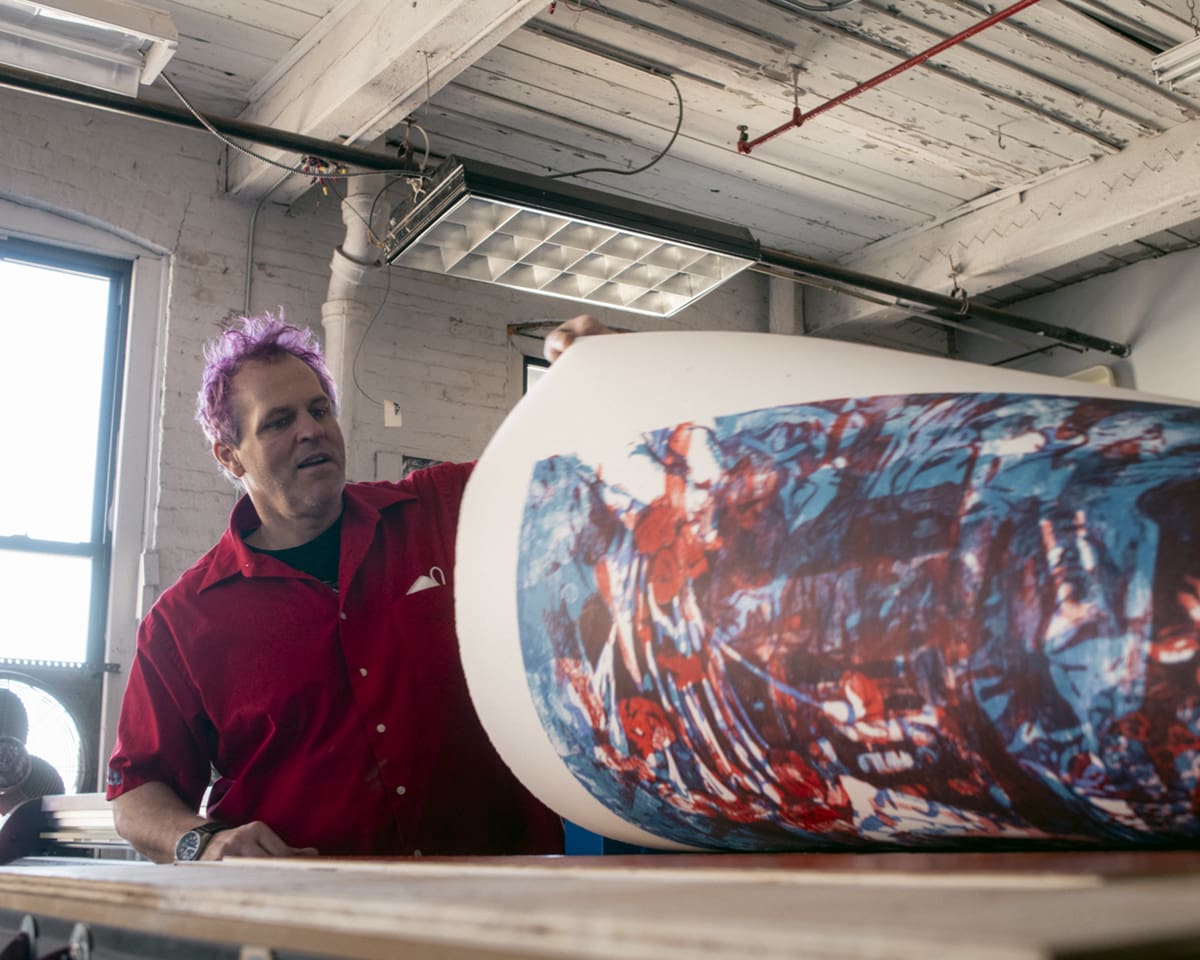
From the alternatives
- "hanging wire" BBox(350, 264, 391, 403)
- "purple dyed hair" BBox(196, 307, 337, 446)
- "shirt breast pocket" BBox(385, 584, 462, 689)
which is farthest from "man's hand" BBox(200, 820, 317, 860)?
"hanging wire" BBox(350, 264, 391, 403)

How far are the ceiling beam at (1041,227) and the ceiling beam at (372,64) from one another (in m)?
2.55

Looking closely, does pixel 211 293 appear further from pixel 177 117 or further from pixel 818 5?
pixel 818 5

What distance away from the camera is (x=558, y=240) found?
3.72 m

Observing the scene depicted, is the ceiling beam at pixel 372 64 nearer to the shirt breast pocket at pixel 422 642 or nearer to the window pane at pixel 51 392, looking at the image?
the window pane at pixel 51 392

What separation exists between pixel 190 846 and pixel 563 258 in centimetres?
Result: 288

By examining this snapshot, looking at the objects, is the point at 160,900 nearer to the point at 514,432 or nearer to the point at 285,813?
the point at 514,432

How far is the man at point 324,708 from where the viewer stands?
1.42 metres

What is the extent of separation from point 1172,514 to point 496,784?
1.06m

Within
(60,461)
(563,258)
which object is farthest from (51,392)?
(563,258)

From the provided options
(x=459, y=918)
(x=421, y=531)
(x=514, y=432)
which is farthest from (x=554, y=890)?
(x=421, y=531)

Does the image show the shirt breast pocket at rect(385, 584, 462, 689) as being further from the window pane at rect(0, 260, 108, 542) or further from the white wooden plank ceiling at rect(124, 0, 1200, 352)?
the window pane at rect(0, 260, 108, 542)

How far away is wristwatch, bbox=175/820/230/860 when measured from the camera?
123cm

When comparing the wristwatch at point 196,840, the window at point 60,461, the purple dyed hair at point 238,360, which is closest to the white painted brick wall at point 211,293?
the window at point 60,461

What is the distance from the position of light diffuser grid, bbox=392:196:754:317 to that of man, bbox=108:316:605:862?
195cm
